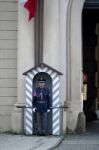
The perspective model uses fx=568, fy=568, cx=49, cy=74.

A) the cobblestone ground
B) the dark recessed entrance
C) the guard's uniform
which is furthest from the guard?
the dark recessed entrance

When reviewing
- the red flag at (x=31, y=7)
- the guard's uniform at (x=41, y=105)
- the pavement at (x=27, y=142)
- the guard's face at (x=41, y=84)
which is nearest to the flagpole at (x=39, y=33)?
the red flag at (x=31, y=7)

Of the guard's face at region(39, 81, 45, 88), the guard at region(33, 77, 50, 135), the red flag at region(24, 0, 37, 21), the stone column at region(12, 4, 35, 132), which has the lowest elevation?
the guard at region(33, 77, 50, 135)

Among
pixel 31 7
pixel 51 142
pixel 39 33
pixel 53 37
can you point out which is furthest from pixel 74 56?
pixel 51 142

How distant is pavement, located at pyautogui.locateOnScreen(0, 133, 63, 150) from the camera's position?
48.5 ft

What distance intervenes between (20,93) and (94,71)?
818 cm

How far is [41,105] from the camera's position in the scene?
57.1 feet

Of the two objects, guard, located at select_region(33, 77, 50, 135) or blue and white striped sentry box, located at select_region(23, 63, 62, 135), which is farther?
blue and white striped sentry box, located at select_region(23, 63, 62, 135)

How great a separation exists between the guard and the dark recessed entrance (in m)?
7.46

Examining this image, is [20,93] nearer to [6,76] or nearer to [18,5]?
[6,76]

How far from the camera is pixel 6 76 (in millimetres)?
18438

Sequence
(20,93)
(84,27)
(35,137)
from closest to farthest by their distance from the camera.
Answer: (35,137)
(20,93)
(84,27)

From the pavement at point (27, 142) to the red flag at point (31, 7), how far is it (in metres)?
3.81

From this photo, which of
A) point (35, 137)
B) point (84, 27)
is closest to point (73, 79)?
point (35, 137)

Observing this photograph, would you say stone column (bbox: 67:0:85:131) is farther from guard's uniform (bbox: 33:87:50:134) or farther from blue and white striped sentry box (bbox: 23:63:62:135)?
guard's uniform (bbox: 33:87:50:134)
